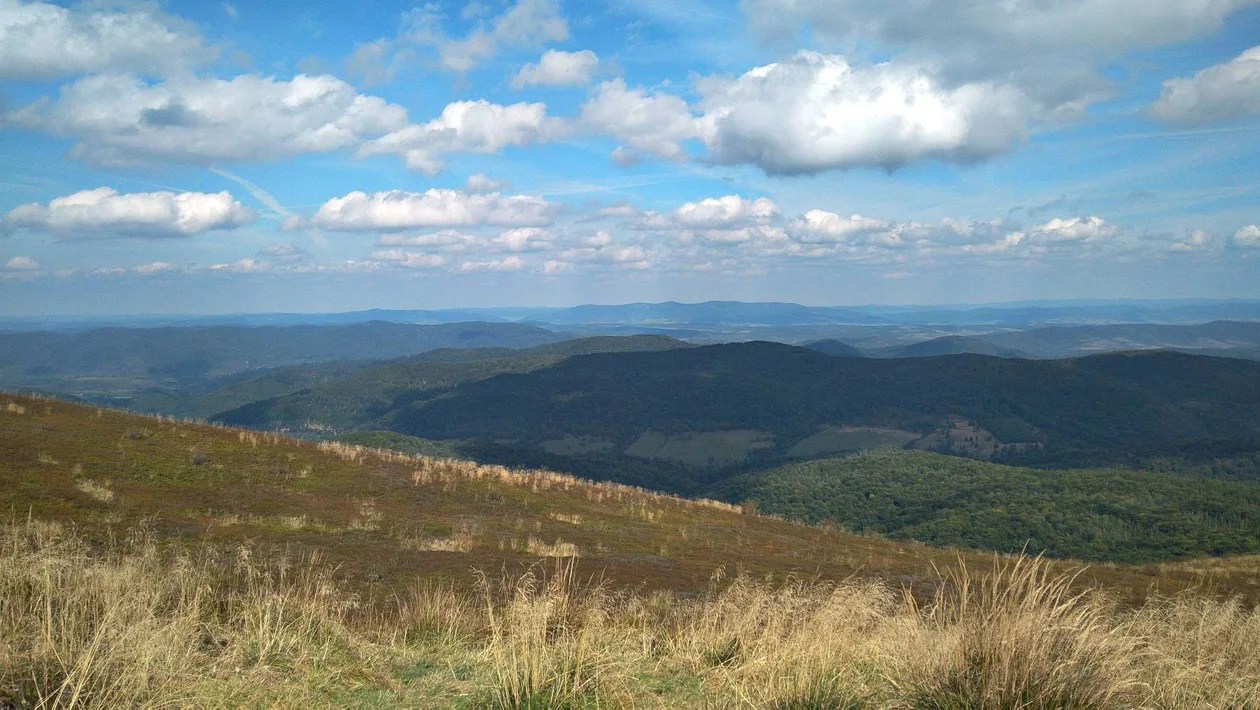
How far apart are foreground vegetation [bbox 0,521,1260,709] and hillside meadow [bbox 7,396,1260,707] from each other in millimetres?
24

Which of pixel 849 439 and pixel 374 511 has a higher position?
pixel 374 511

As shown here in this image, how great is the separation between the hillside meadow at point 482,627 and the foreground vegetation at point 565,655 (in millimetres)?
24

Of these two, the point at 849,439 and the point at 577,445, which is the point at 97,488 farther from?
the point at 849,439

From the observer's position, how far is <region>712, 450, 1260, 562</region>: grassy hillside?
2074 inches

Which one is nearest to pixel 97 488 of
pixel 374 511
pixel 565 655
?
pixel 374 511

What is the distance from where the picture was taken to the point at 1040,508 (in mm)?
62875

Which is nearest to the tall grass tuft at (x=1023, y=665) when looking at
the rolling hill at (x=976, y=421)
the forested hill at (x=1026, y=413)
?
the rolling hill at (x=976, y=421)

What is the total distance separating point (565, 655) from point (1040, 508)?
2746 inches

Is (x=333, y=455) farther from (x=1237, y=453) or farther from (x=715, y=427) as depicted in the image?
(x=715, y=427)

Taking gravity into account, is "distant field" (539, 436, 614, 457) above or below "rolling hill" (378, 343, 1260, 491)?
below

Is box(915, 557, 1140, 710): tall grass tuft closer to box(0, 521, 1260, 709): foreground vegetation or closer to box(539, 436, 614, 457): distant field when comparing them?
box(0, 521, 1260, 709): foreground vegetation

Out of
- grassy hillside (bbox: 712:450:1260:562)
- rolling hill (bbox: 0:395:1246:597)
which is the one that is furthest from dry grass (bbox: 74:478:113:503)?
grassy hillside (bbox: 712:450:1260:562)

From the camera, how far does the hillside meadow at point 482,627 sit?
4.41 metres

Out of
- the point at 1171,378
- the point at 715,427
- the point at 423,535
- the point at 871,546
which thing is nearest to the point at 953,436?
the point at 715,427
